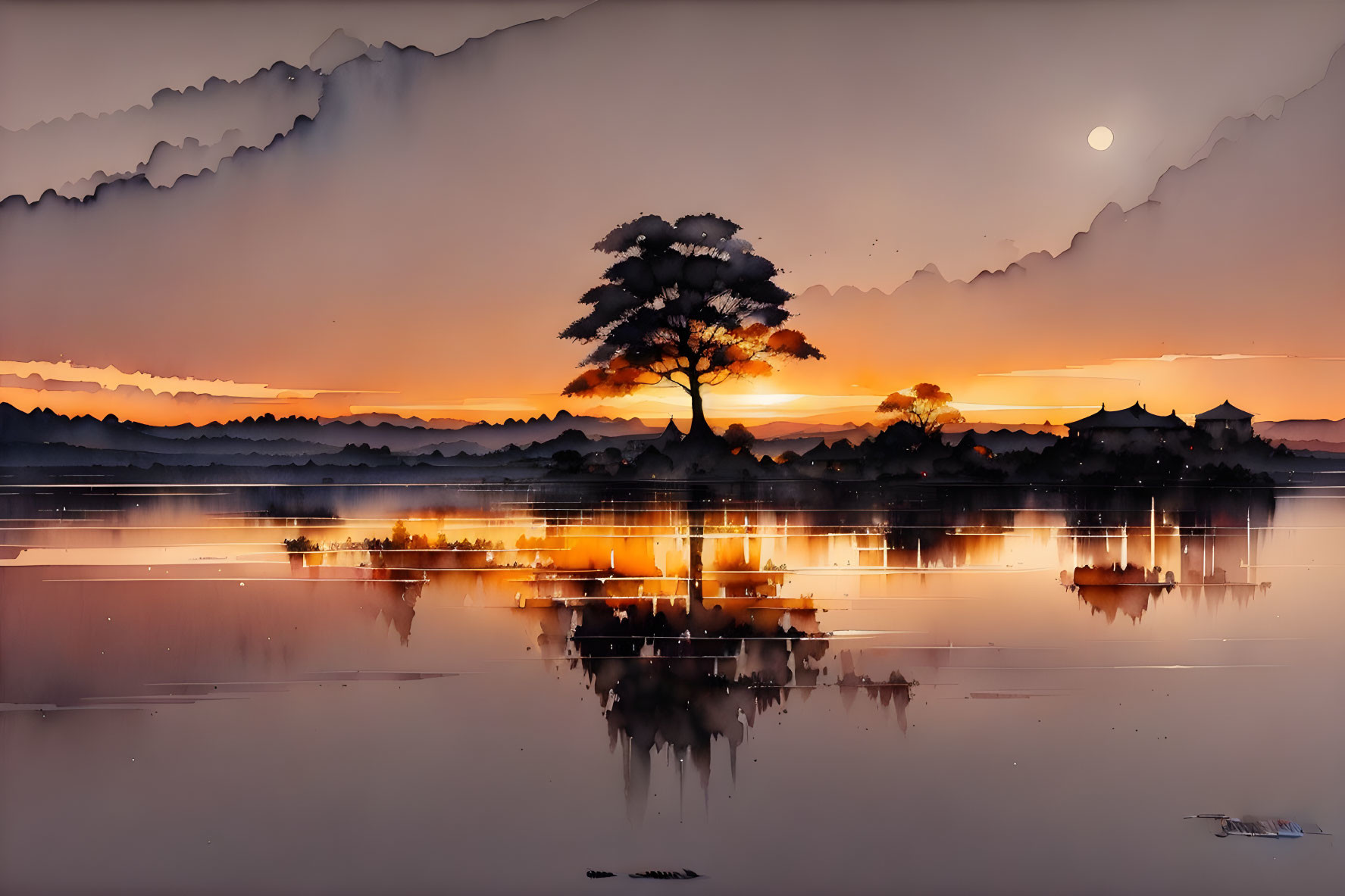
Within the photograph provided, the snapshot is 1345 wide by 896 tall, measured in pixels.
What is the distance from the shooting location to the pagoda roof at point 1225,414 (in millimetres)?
2938

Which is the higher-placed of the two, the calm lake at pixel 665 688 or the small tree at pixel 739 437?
the small tree at pixel 739 437

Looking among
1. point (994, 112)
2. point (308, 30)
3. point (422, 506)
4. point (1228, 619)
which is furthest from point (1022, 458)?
point (308, 30)

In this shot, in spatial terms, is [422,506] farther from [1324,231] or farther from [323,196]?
[1324,231]

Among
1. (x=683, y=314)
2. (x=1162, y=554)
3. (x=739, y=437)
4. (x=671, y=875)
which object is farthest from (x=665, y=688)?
(x=1162, y=554)

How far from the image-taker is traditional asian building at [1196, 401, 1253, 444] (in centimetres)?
294

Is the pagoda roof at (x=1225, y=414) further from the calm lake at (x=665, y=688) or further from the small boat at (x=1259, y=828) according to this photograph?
the small boat at (x=1259, y=828)

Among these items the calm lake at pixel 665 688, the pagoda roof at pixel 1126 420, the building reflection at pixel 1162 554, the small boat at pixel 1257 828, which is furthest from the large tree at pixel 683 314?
the small boat at pixel 1257 828

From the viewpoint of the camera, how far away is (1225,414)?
9.64 ft

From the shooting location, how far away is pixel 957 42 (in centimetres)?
301

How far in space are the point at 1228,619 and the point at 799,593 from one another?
146 cm

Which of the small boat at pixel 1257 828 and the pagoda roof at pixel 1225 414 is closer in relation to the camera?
the small boat at pixel 1257 828

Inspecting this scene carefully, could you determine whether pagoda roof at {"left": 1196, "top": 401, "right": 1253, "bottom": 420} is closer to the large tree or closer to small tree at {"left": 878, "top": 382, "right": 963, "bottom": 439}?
small tree at {"left": 878, "top": 382, "right": 963, "bottom": 439}

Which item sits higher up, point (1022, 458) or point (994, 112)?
point (994, 112)

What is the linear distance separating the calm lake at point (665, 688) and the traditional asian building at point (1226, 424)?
0.20 m
